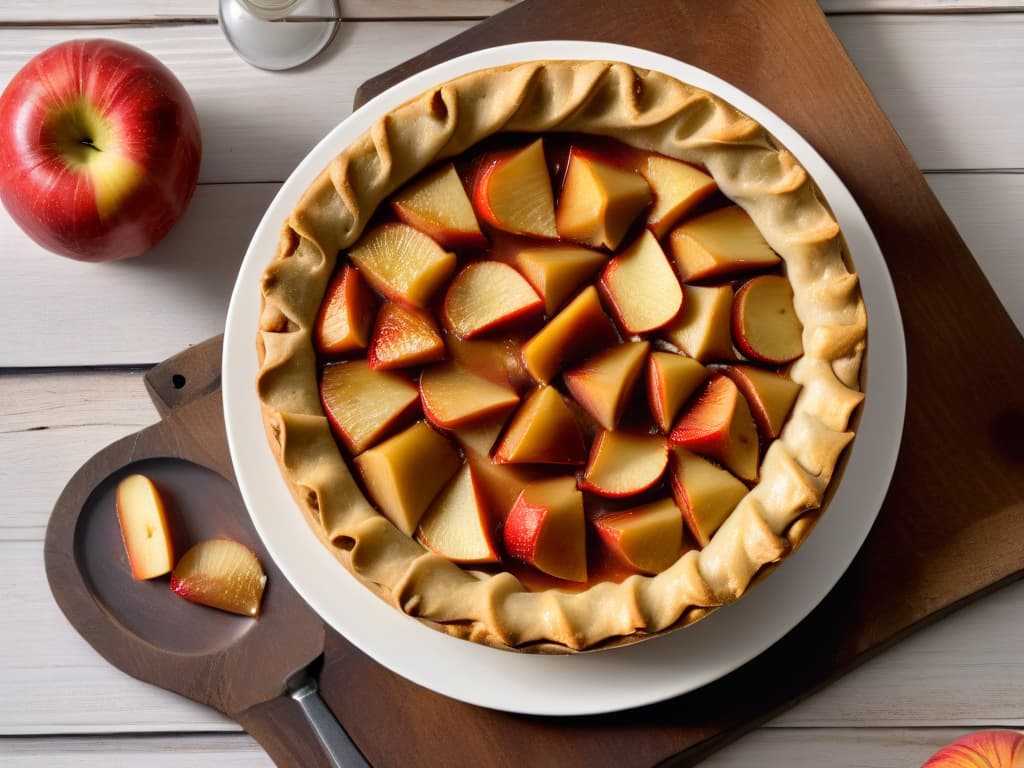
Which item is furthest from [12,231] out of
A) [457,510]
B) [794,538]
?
[794,538]

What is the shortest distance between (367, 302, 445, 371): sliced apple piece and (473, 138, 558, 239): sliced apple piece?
0.73 ft

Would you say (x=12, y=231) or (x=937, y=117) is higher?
(x=12, y=231)

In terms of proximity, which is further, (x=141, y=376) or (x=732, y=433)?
(x=141, y=376)

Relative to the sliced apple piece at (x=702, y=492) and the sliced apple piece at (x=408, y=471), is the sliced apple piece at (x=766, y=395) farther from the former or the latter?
the sliced apple piece at (x=408, y=471)

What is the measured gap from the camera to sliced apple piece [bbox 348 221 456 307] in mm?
1867

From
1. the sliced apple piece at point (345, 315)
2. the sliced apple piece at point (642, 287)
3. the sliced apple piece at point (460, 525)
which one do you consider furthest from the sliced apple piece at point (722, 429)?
the sliced apple piece at point (345, 315)

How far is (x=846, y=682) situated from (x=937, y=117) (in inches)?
51.1

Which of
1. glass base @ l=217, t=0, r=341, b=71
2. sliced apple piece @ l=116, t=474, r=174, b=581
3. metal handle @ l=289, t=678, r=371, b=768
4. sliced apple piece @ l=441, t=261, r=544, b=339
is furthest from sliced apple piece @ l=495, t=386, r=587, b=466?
glass base @ l=217, t=0, r=341, b=71

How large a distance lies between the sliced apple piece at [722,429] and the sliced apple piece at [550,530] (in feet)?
0.72

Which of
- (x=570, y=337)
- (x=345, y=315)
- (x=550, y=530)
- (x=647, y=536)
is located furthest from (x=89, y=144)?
(x=647, y=536)

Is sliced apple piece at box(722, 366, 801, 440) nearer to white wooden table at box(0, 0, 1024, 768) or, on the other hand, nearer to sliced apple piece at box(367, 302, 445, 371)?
sliced apple piece at box(367, 302, 445, 371)

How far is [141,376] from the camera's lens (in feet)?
7.84

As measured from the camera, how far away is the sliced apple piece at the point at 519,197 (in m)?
1.89

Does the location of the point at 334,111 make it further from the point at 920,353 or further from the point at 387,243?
the point at 920,353
